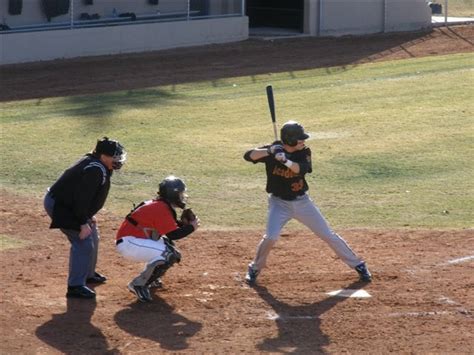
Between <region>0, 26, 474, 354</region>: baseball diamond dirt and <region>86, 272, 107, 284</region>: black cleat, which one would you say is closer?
<region>0, 26, 474, 354</region>: baseball diamond dirt

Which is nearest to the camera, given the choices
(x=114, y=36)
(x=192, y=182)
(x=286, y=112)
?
(x=192, y=182)

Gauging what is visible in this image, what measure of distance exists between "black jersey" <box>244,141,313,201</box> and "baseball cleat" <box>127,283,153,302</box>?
1576 mm

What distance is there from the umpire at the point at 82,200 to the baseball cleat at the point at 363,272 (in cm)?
258

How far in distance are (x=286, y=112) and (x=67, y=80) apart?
6022 millimetres

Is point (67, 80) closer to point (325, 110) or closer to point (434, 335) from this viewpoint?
point (325, 110)

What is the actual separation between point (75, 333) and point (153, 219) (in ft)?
4.53

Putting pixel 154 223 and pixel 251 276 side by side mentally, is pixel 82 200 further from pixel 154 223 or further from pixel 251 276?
pixel 251 276

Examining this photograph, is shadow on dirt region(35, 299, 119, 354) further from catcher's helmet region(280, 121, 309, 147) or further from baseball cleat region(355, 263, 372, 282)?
baseball cleat region(355, 263, 372, 282)

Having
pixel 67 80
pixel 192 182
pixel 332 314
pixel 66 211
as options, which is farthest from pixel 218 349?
pixel 67 80

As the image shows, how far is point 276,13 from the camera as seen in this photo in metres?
33.9

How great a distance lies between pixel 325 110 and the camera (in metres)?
21.8

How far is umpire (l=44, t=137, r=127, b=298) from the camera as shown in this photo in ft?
32.8

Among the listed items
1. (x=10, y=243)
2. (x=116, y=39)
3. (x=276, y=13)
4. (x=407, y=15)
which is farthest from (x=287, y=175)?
(x=407, y=15)

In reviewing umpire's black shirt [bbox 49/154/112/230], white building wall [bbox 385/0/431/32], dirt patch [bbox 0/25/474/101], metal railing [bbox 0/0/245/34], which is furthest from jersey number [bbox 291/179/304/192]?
white building wall [bbox 385/0/431/32]
